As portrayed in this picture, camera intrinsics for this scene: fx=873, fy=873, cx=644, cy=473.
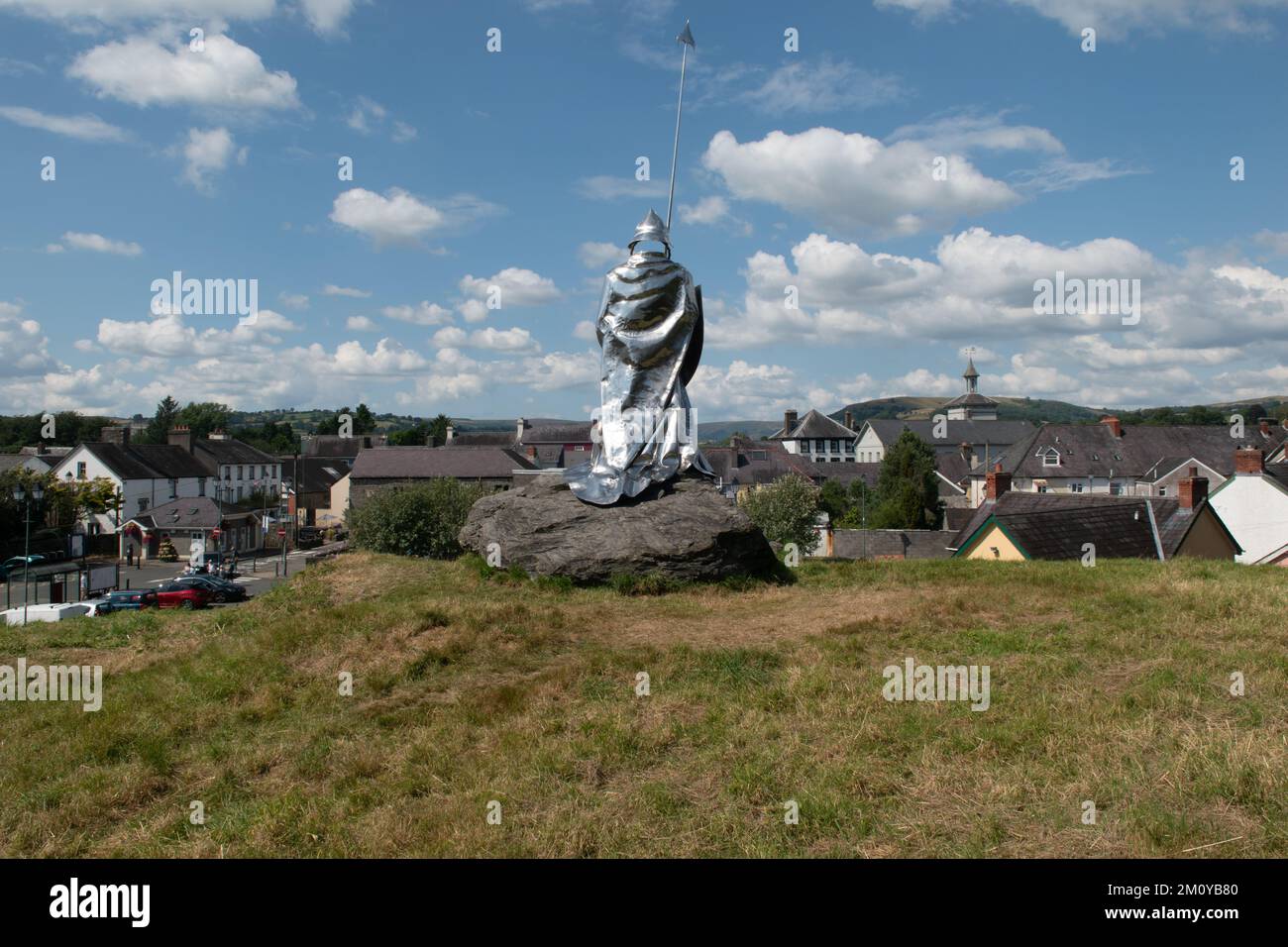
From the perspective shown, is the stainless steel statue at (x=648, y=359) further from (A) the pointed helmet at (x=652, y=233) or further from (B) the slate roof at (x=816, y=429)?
(B) the slate roof at (x=816, y=429)

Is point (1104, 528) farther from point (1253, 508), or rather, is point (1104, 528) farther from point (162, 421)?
point (162, 421)

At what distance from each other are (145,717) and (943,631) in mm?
9515

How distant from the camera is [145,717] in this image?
884 cm

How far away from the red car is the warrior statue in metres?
17.6

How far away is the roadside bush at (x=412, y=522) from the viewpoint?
34625mm

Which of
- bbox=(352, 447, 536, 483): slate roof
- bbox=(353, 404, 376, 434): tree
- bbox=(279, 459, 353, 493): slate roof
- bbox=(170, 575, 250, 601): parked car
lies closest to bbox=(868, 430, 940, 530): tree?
bbox=(352, 447, 536, 483): slate roof

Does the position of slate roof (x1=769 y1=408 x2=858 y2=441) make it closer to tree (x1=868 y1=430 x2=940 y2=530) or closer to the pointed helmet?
tree (x1=868 y1=430 x2=940 y2=530)

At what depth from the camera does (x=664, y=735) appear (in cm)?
773

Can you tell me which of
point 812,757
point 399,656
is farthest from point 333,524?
point 812,757

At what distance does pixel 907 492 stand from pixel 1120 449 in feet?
85.3

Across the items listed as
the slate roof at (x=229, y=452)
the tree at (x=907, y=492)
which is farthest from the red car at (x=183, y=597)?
the slate roof at (x=229, y=452)

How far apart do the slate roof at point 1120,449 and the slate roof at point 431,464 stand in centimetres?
3856
